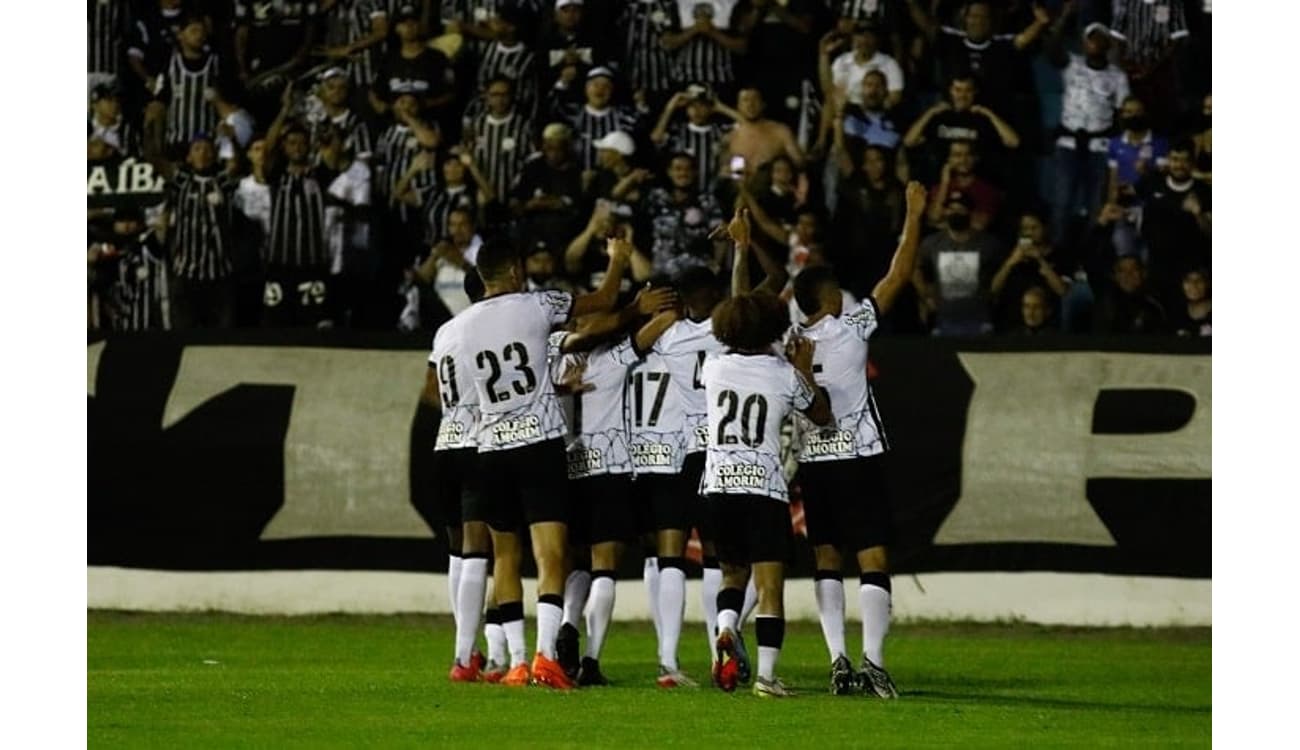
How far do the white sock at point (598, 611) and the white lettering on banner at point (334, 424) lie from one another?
4.98 meters

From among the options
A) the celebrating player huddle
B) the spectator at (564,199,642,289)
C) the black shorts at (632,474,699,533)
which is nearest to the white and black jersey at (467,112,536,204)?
the spectator at (564,199,642,289)

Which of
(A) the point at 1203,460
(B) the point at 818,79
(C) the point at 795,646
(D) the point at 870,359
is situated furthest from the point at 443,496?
(B) the point at 818,79

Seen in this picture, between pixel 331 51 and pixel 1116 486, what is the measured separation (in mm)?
9227

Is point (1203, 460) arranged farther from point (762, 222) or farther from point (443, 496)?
point (443, 496)

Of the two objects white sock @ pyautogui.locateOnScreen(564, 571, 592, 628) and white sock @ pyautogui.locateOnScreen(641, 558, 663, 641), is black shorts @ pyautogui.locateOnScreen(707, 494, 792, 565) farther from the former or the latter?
white sock @ pyautogui.locateOnScreen(564, 571, 592, 628)

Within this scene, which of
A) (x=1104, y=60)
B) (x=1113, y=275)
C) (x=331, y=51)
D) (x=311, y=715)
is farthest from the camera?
(x=331, y=51)

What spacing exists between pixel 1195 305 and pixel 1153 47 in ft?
11.3

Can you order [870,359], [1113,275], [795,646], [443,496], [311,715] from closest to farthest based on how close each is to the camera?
[311,715] → [443,496] → [795,646] → [870,359] → [1113,275]

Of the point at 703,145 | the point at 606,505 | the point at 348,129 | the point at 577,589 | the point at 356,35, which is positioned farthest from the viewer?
the point at 356,35

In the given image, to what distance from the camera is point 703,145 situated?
19641mm

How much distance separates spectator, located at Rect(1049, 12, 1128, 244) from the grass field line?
3633 mm

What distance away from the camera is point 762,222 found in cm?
1842

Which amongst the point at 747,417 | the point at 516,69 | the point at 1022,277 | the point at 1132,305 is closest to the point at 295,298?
the point at 516,69

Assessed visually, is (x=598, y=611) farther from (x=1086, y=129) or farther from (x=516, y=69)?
(x=516, y=69)
